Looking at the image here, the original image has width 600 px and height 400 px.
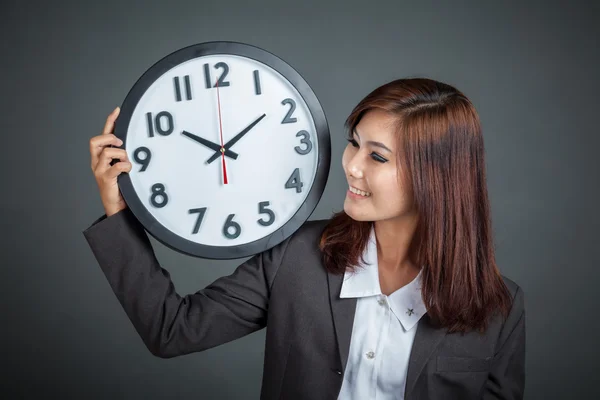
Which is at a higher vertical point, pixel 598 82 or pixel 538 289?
pixel 598 82

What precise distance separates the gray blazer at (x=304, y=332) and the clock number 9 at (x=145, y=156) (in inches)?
10.9

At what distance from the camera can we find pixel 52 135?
110 inches

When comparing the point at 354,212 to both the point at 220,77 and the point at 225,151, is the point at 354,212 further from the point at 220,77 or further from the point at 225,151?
the point at 220,77

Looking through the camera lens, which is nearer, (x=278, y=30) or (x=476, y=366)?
(x=476, y=366)

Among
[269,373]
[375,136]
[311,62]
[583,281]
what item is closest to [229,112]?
[375,136]

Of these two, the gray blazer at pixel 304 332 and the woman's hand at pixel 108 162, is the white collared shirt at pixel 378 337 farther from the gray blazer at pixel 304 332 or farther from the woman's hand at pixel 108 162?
the woman's hand at pixel 108 162

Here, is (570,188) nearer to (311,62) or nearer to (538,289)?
(538,289)

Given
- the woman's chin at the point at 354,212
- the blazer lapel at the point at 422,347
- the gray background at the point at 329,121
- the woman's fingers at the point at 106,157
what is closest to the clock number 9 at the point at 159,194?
the woman's fingers at the point at 106,157

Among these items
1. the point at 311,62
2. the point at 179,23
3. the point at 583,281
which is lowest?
the point at 583,281

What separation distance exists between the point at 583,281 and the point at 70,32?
2.56 m

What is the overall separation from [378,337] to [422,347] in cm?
11

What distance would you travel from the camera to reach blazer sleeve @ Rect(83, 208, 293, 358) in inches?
60.2

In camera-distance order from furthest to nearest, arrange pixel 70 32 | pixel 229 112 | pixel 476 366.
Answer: pixel 70 32 → pixel 476 366 → pixel 229 112

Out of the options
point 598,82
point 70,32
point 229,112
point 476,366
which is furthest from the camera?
point 598,82
